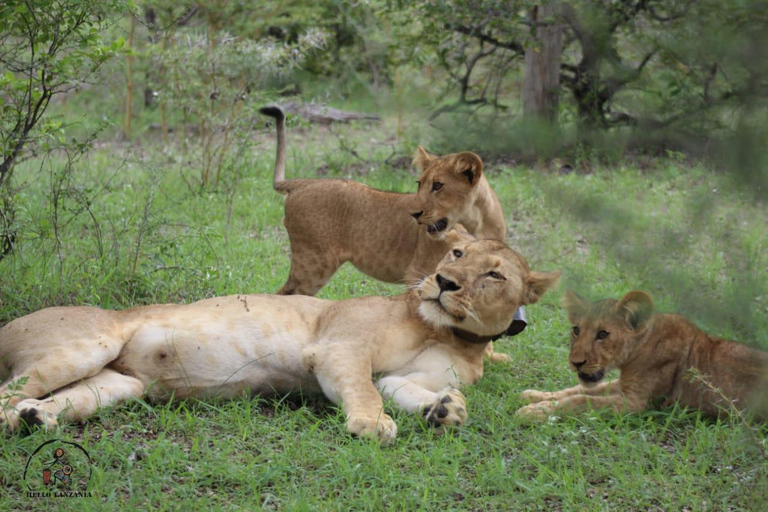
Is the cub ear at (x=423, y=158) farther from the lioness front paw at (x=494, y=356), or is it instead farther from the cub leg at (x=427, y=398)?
the cub leg at (x=427, y=398)

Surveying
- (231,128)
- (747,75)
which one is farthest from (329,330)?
(231,128)

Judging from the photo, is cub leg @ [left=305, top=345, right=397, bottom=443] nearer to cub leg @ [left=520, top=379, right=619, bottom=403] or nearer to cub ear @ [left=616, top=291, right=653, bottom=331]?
cub leg @ [left=520, top=379, right=619, bottom=403]

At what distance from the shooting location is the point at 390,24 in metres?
7.73

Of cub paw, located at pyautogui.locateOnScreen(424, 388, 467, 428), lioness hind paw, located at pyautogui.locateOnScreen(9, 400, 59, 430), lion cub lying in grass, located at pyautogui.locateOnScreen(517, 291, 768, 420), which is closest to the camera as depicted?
lioness hind paw, located at pyautogui.locateOnScreen(9, 400, 59, 430)

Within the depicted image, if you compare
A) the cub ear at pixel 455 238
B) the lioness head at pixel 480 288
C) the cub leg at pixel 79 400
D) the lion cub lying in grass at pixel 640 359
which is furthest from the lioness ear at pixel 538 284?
the cub leg at pixel 79 400

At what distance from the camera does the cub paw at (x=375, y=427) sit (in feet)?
11.5

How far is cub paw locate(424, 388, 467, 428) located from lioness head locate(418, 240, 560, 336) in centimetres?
37

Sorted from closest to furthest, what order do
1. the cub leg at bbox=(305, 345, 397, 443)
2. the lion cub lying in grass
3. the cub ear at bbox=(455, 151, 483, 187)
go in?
the cub leg at bbox=(305, 345, 397, 443)
the lion cub lying in grass
the cub ear at bbox=(455, 151, 483, 187)

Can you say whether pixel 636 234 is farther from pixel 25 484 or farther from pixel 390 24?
pixel 390 24

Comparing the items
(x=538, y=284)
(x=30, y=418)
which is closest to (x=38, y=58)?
(x=30, y=418)

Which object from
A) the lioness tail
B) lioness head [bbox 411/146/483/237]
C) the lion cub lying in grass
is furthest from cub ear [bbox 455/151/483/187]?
the lioness tail

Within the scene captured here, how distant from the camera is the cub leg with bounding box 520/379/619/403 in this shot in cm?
411

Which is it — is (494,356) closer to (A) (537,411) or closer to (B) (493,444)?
(A) (537,411)

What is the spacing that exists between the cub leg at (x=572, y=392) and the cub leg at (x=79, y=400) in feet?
5.89
